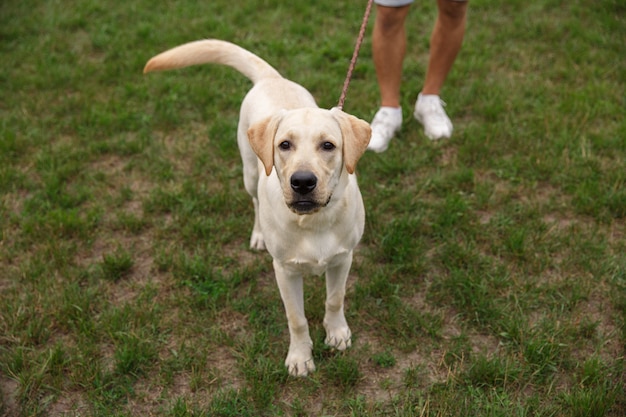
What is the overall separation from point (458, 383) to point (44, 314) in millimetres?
2184

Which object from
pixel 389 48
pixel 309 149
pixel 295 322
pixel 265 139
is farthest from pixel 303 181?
pixel 389 48

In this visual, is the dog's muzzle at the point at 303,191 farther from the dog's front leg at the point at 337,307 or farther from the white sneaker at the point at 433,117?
the white sneaker at the point at 433,117

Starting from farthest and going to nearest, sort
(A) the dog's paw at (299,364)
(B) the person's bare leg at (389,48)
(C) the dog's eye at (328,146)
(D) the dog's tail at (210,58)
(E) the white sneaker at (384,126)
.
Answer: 1. (E) the white sneaker at (384,126)
2. (B) the person's bare leg at (389,48)
3. (D) the dog's tail at (210,58)
4. (A) the dog's paw at (299,364)
5. (C) the dog's eye at (328,146)

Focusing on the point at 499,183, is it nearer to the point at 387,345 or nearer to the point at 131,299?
the point at 387,345

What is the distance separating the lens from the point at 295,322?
296 centimetres

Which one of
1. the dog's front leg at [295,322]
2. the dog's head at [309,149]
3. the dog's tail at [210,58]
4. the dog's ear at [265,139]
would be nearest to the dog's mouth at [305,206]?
the dog's head at [309,149]

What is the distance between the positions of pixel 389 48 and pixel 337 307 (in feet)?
7.42

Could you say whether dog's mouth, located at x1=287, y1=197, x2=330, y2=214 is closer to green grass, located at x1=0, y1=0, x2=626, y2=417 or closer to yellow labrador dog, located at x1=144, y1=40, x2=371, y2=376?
yellow labrador dog, located at x1=144, y1=40, x2=371, y2=376

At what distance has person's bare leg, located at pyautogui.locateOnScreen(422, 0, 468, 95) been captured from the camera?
4.38 meters

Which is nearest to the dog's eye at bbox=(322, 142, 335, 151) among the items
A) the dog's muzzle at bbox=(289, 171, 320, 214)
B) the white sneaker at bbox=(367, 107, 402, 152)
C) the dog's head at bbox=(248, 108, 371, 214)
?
the dog's head at bbox=(248, 108, 371, 214)

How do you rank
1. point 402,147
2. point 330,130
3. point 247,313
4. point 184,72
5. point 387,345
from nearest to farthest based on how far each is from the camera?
point 330,130
point 387,345
point 247,313
point 402,147
point 184,72

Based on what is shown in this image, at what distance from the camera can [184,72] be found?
18.2 feet

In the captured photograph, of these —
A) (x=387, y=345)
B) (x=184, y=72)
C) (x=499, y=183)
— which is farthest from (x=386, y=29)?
(x=387, y=345)

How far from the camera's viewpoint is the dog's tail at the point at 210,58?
131 inches
